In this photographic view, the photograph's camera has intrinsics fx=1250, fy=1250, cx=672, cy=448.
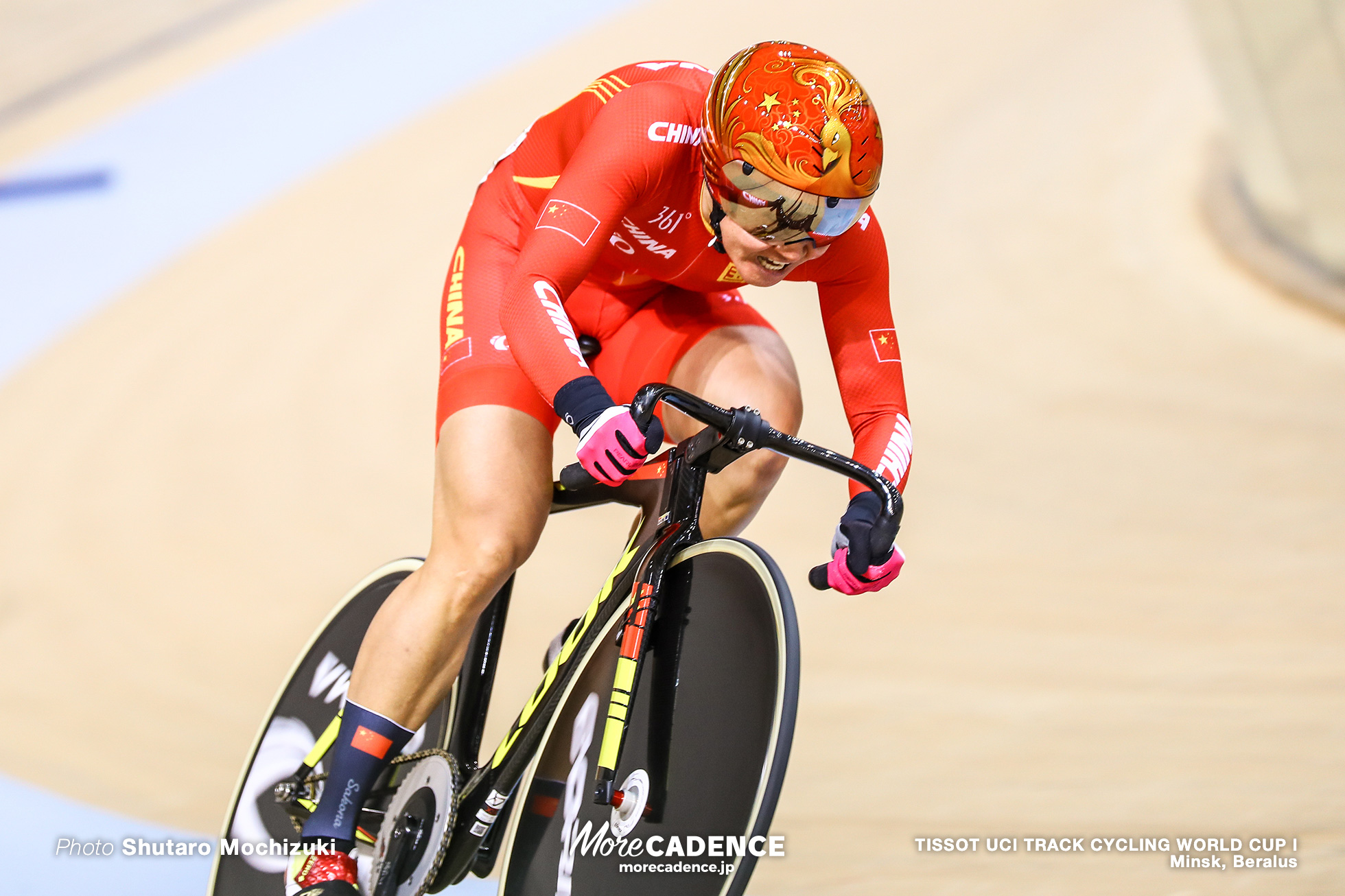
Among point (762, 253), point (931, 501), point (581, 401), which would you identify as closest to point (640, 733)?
point (581, 401)

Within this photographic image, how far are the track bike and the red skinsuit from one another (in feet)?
0.86

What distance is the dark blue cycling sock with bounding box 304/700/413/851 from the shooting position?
2.23m

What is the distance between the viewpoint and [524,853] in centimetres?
220

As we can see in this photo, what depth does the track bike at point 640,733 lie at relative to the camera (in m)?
1.82

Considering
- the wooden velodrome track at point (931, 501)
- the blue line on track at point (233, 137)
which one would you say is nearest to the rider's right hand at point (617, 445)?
the wooden velodrome track at point (931, 501)

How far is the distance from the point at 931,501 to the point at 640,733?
10.9 feet

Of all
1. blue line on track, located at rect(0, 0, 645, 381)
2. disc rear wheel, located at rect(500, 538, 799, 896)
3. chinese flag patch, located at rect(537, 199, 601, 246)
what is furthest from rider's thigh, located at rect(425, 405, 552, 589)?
blue line on track, located at rect(0, 0, 645, 381)

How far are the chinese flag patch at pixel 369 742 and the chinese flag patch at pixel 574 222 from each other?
0.96 m

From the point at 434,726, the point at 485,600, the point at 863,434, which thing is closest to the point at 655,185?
the point at 863,434

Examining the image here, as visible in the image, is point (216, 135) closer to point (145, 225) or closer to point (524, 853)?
point (145, 225)

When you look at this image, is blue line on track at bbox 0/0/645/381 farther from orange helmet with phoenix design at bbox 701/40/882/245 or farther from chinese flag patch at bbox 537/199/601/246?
orange helmet with phoenix design at bbox 701/40/882/245

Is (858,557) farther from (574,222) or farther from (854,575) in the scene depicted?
(574,222)

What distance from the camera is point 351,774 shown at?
2238mm

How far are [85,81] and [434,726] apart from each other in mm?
9473
